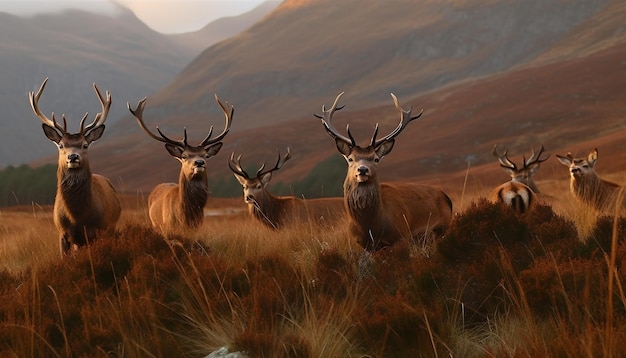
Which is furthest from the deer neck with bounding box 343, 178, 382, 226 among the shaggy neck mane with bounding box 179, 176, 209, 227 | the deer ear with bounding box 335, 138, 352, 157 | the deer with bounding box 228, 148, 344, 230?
the deer with bounding box 228, 148, 344, 230

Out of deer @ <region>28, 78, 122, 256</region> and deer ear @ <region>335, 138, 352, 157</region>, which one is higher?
deer ear @ <region>335, 138, 352, 157</region>

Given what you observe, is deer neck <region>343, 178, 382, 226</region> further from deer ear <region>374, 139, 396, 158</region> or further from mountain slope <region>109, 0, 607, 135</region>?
mountain slope <region>109, 0, 607, 135</region>

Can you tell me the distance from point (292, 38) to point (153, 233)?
161535 mm

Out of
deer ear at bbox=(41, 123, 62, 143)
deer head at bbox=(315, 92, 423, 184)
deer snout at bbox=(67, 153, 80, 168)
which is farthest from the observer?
deer ear at bbox=(41, 123, 62, 143)

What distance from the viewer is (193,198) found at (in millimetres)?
10102

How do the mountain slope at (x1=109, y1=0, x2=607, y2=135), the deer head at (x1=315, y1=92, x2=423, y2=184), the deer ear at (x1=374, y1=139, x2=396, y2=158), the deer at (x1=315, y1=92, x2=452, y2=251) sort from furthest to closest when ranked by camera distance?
the mountain slope at (x1=109, y1=0, x2=607, y2=135), the deer ear at (x1=374, y1=139, x2=396, y2=158), the deer at (x1=315, y1=92, x2=452, y2=251), the deer head at (x1=315, y1=92, x2=423, y2=184)

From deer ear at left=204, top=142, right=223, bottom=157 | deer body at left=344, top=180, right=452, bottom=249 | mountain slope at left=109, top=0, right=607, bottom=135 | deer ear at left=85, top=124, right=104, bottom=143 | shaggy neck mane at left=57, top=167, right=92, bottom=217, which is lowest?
deer body at left=344, top=180, right=452, bottom=249

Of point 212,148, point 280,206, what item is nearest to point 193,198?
point 212,148

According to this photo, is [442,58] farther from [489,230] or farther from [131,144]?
[489,230]

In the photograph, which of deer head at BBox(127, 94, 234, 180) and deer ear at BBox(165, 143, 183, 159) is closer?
deer head at BBox(127, 94, 234, 180)

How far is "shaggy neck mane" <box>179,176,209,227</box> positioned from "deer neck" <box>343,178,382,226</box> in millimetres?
3244

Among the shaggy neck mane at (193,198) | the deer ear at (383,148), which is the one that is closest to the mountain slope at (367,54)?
the shaggy neck mane at (193,198)

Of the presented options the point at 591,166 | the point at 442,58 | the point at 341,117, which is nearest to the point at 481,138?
the point at 341,117

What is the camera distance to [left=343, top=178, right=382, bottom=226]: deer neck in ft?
23.8
